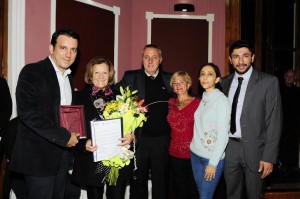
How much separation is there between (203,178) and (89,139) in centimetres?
111

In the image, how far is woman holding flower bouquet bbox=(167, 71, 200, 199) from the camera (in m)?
3.21

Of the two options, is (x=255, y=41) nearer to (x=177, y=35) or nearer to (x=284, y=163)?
(x=177, y=35)

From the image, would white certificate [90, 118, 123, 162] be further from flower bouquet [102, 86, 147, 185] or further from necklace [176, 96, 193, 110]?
necklace [176, 96, 193, 110]

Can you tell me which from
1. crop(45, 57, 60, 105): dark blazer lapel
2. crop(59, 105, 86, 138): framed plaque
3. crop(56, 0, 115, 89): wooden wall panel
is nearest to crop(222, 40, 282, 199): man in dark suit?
crop(59, 105, 86, 138): framed plaque

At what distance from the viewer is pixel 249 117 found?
9.06 ft

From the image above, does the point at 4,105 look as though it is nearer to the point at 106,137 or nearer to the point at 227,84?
the point at 106,137

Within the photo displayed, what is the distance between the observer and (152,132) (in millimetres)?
3350

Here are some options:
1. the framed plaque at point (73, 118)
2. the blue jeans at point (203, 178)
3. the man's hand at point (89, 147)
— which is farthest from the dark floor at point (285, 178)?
the framed plaque at point (73, 118)

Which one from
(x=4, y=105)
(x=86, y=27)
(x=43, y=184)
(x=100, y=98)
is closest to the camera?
(x=43, y=184)

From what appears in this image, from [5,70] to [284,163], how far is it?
484 centimetres

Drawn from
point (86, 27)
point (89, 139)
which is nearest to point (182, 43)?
point (86, 27)

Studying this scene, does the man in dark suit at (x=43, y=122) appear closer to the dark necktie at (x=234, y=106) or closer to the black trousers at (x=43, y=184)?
the black trousers at (x=43, y=184)

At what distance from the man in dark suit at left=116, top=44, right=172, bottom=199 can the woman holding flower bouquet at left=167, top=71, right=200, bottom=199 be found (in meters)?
0.10

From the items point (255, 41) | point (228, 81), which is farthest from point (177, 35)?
point (228, 81)
